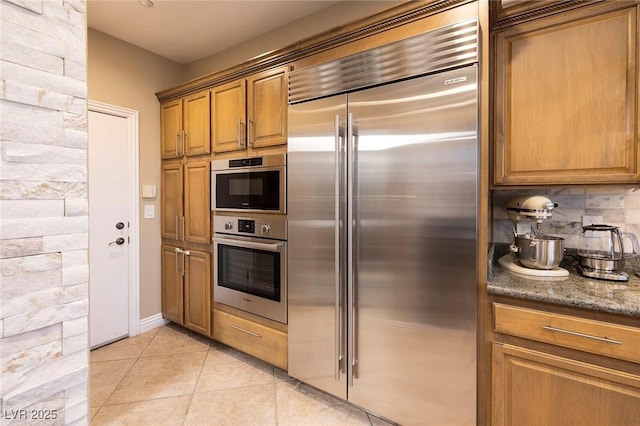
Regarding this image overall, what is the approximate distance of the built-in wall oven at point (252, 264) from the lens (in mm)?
2080

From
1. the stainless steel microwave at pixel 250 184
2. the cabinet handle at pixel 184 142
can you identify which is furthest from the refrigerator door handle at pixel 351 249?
the cabinet handle at pixel 184 142

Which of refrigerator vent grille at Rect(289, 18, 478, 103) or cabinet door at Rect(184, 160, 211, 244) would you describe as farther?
cabinet door at Rect(184, 160, 211, 244)

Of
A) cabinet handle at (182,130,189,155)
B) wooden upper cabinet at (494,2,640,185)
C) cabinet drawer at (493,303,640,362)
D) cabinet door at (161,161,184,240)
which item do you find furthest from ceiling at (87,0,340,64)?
cabinet drawer at (493,303,640,362)

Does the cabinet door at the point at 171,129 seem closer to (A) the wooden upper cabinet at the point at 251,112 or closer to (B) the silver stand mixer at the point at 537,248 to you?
(A) the wooden upper cabinet at the point at 251,112

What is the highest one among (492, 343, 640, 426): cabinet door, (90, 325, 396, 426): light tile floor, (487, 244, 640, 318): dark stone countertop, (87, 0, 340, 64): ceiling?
(87, 0, 340, 64): ceiling

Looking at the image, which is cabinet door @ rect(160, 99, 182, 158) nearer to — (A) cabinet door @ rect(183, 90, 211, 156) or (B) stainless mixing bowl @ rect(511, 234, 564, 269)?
(A) cabinet door @ rect(183, 90, 211, 156)

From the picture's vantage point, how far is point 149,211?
2.94 m

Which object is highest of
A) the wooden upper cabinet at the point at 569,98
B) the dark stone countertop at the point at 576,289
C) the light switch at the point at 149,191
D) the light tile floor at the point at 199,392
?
the wooden upper cabinet at the point at 569,98

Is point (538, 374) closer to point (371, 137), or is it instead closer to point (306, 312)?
point (306, 312)

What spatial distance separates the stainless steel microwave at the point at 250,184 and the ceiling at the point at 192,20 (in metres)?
1.17

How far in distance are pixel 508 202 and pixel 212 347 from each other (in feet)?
8.51

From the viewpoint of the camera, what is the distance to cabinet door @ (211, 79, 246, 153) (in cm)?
231

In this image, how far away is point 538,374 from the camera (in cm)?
131

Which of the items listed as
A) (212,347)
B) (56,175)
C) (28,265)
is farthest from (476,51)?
(212,347)
